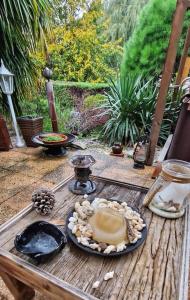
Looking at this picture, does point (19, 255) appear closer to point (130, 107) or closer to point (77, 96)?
point (130, 107)

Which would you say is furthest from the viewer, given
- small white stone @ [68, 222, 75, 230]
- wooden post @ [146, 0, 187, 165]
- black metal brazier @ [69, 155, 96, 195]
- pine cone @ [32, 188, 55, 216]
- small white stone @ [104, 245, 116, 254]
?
wooden post @ [146, 0, 187, 165]

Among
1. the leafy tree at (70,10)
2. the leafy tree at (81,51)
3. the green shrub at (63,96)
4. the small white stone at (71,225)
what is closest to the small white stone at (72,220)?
the small white stone at (71,225)

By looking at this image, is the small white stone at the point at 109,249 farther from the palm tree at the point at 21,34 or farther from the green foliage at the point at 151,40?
the green foliage at the point at 151,40

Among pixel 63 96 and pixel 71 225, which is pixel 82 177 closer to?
pixel 71 225

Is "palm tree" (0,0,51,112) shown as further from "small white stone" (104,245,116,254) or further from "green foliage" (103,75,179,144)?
"small white stone" (104,245,116,254)

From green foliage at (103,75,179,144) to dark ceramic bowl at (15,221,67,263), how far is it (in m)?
2.59

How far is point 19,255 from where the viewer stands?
73cm

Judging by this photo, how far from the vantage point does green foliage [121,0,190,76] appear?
387cm

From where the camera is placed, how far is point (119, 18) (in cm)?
810

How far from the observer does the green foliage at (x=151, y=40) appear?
152 inches

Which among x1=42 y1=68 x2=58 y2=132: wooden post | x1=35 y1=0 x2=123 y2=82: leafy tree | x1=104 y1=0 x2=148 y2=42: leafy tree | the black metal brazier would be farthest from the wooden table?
x1=104 y1=0 x2=148 y2=42: leafy tree

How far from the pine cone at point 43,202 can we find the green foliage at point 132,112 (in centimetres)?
245

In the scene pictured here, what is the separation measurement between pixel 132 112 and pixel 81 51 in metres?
3.59

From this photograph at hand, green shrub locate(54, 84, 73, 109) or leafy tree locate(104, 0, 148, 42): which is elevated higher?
leafy tree locate(104, 0, 148, 42)
